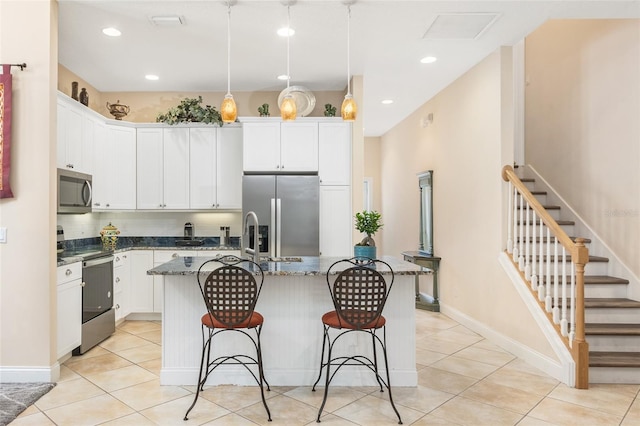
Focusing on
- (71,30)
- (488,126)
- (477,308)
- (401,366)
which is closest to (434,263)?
(477,308)

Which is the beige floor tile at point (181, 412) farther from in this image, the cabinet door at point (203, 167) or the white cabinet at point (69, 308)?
the cabinet door at point (203, 167)

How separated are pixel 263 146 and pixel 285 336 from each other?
2.65m

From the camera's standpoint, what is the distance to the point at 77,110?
4613 millimetres

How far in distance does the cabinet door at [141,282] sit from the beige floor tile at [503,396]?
3896mm

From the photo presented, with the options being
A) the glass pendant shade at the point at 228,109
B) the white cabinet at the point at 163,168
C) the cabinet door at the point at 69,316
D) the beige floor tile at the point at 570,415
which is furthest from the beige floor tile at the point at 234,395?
the white cabinet at the point at 163,168

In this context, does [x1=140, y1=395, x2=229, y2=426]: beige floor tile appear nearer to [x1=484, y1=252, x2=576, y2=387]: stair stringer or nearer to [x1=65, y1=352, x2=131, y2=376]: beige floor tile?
[x1=65, y1=352, x2=131, y2=376]: beige floor tile

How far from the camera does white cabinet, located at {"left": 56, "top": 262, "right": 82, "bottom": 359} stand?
367 cm

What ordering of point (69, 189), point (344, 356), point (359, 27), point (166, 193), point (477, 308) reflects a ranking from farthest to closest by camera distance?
1. point (166, 193)
2. point (477, 308)
3. point (69, 189)
4. point (359, 27)
5. point (344, 356)

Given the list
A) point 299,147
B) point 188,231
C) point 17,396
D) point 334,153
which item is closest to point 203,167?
point 188,231

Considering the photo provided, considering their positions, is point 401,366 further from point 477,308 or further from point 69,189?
point 69,189

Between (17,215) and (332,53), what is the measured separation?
3.21 metres

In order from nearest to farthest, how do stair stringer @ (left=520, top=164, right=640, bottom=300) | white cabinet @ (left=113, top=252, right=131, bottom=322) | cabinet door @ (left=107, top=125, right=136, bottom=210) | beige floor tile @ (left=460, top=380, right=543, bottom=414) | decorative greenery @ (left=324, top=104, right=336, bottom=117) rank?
beige floor tile @ (left=460, top=380, right=543, bottom=414) → stair stringer @ (left=520, top=164, right=640, bottom=300) → white cabinet @ (left=113, top=252, right=131, bottom=322) → decorative greenery @ (left=324, top=104, right=336, bottom=117) → cabinet door @ (left=107, top=125, right=136, bottom=210)

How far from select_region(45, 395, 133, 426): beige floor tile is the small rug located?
8.2 inches

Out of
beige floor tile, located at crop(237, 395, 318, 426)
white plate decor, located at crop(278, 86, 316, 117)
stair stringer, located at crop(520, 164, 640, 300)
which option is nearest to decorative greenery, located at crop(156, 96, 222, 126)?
white plate decor, located at crop(278, 86, 316, 117)
